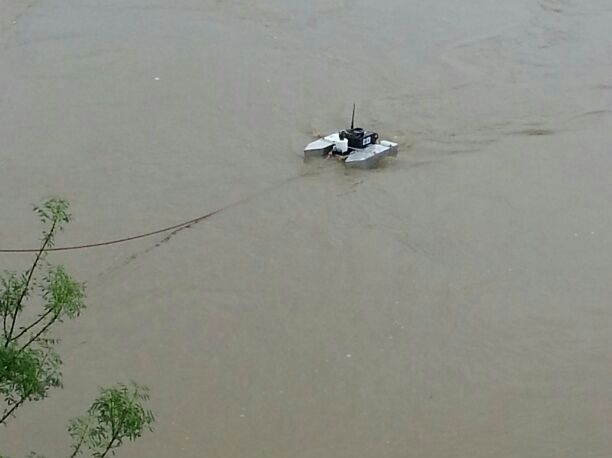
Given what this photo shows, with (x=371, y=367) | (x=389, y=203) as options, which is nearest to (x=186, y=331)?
(x=371, y=367)

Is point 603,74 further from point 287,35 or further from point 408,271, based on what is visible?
point 408,271

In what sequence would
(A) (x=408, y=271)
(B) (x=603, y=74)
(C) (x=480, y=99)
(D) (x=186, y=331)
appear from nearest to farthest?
(D) (x=186, y=331) → (A) (x=408, y=271) → (C) (x=480, y=99) → (B) (x=603, y=74)

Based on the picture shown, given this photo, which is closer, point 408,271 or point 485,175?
point 408,271

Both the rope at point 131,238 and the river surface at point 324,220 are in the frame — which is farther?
Result: the rope at point 131,238

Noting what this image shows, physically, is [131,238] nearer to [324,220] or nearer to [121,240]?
[121,240]

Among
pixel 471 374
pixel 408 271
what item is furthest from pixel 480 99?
pixel 471 374

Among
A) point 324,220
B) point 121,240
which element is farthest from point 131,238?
point 324,220

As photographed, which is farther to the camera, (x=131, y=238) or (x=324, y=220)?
(x=324, y=220)

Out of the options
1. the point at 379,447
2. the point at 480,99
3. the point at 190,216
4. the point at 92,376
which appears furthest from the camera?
the point at 480,99
